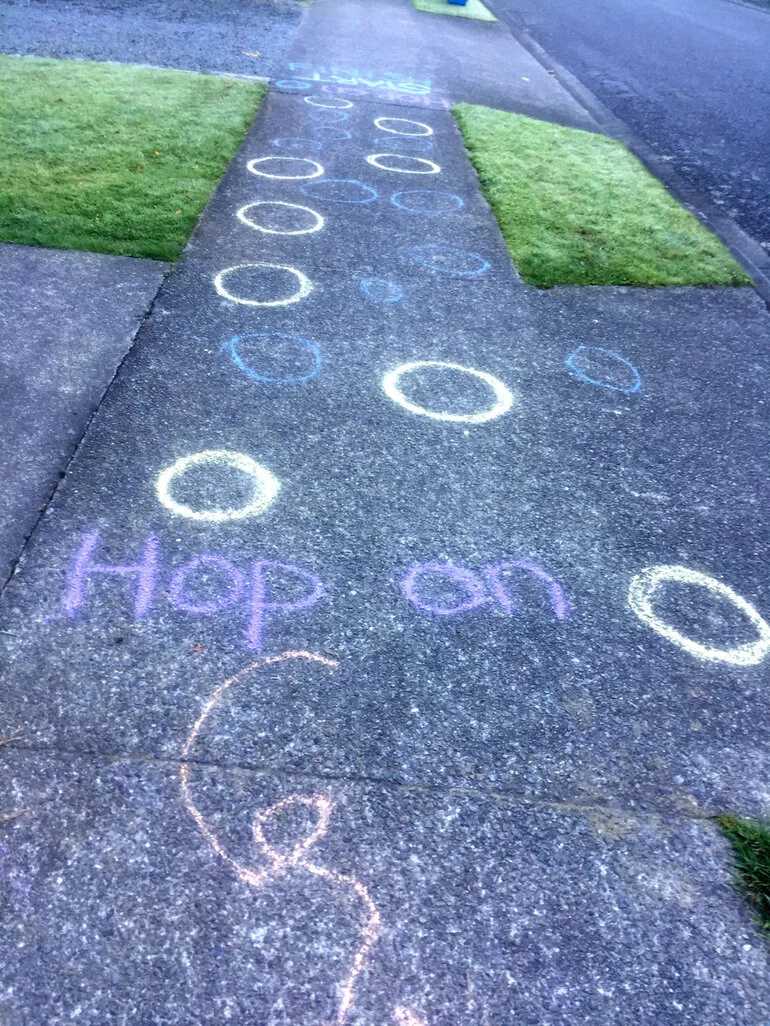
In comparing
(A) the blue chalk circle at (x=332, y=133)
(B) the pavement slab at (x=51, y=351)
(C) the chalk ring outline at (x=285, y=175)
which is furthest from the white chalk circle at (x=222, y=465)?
(A) the blue chalk circle at (x=332, y=133)

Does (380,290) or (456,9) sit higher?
(456,9)

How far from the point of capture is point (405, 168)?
6797 mm

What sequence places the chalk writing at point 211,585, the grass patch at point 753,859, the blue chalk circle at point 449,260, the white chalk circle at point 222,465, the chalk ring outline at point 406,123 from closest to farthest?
the grass patch at point 753,859
the chalk writing at point 211,585
the white chalk circle at point 222,465
the blue chalk circle at point 449,260
the chalk ring outline at point 406,123

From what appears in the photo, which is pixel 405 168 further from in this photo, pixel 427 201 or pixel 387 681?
pixel 387 681

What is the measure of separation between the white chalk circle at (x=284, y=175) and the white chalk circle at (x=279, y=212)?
58 cm

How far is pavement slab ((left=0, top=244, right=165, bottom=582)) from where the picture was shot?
3008 mm

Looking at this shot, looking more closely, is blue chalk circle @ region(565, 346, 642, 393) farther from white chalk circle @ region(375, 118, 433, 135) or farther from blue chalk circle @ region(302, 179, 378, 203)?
white chalk circle @ region(375, 118, 433, 135)

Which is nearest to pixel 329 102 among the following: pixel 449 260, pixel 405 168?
pixel 405 168

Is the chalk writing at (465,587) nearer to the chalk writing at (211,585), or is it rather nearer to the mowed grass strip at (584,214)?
the chalk writing at (211,585)

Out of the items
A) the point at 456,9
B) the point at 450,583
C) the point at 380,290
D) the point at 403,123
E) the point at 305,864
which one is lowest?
the point at 305,864

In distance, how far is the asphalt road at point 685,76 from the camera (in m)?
8.16

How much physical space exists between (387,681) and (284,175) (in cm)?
499

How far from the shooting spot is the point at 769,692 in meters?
2.61

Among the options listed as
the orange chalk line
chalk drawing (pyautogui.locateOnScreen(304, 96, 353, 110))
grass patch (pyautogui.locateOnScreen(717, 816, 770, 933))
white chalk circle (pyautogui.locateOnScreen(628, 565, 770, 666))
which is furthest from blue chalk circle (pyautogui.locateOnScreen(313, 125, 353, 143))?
grass patch (pyautogui.locateOnScreen(717, 816, 770, 933))
